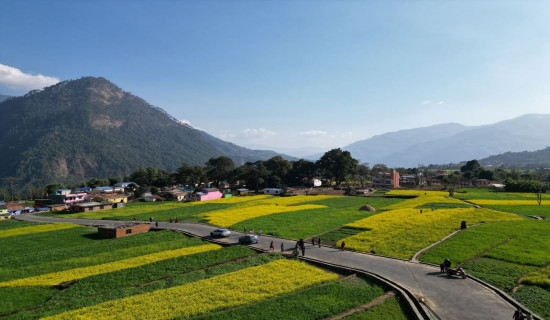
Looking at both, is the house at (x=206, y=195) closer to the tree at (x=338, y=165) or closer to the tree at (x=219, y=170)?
the tree at (x=219, y=170)

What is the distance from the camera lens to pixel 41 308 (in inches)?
833

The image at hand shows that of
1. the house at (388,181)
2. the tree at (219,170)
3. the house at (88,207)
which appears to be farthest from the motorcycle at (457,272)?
the house at (388,181)

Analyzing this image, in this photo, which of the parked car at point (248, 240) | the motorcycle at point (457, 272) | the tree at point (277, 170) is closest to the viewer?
the motorcycle at point (457, 272)

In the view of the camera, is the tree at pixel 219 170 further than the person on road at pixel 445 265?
Yes

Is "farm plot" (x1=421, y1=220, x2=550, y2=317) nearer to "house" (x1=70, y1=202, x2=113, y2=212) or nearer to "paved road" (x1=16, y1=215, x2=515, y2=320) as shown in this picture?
"paved road" (x1=16, y1=215, x2=515, y2=320)

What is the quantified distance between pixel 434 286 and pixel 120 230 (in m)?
42.6

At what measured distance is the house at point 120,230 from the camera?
4495cm

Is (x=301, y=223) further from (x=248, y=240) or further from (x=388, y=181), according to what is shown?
(x=388, y=181)

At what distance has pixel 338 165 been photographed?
128125mm

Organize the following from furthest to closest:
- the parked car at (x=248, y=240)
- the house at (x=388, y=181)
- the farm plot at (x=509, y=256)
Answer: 1. the house at (x=388, y=181)
2. the parked car at (x=248, y=240)
3. the farm plot at (x=509, y=256)

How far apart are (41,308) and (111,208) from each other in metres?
70.0

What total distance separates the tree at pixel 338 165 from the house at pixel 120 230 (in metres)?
92.6

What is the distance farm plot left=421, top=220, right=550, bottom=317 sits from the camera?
69.9 feet

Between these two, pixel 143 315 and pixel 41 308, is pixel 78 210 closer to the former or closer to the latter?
pixel 41 308
